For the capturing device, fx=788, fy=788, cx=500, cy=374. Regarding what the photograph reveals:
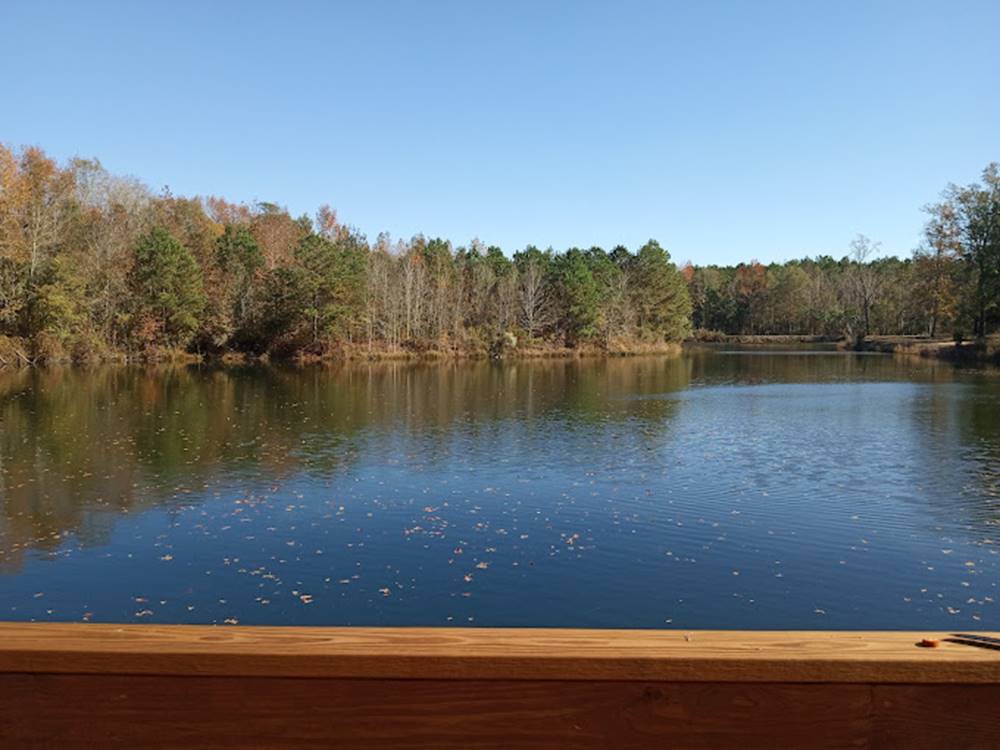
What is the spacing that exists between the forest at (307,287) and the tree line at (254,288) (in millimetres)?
159

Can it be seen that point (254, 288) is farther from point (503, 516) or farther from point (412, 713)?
point (412, 713)

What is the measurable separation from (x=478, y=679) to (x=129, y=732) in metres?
0.80

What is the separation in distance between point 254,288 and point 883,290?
83906 millimetres

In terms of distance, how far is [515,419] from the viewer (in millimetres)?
28000

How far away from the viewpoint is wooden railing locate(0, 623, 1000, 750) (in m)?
1.76

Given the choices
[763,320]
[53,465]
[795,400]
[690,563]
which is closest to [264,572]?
[690,563]

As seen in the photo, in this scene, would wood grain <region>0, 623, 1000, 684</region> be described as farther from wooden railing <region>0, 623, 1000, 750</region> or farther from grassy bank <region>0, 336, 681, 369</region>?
grassy bank <region>0, 336, 681, 369</region>

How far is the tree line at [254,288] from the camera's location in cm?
5284

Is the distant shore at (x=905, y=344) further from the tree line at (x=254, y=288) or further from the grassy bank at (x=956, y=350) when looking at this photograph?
the tree line at (x=254, y=288)

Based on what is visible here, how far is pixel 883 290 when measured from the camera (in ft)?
356

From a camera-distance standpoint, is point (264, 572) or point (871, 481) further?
point (871, 481)

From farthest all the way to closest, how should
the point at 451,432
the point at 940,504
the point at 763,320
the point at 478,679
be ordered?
the point at 763,320, the point at 451,432, the point at 940,504, the point at 478,679

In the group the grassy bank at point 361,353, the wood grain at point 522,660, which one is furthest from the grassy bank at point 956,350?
the wood grain at point 522,660

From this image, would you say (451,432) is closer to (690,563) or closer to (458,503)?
(458,503)
